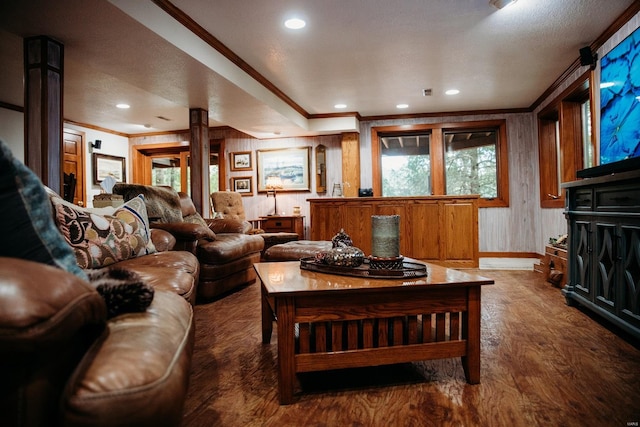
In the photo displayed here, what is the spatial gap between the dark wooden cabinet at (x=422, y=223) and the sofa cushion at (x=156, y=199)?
86.5 inches

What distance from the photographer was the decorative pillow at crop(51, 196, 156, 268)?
1.83 metres

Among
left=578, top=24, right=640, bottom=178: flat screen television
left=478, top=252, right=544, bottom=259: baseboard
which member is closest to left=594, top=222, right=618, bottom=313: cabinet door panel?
left=578, top=24, right=640, bottom=178: flat screen television

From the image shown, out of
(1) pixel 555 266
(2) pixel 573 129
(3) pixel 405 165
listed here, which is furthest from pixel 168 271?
(3) pixel 405 165

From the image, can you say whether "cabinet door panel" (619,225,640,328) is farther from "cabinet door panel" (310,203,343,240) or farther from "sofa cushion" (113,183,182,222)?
"cabinet door panel" (310,203,343,240)

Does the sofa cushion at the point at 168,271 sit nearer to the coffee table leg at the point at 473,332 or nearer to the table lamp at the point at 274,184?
the coffee table leg at the point at 473,332

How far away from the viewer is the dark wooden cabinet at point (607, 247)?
83.7 inches

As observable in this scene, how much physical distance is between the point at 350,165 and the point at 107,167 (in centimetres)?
445

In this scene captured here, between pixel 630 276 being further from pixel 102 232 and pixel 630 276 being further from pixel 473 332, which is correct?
pixel 102 232

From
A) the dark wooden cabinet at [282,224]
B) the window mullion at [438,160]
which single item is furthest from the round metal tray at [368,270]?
the window mullion at [438,160]

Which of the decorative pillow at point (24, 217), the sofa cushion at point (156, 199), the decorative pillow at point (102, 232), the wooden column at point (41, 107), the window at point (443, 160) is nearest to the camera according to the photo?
the decorative pillow at point (24, 217)

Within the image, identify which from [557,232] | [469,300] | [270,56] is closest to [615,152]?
[557,232]

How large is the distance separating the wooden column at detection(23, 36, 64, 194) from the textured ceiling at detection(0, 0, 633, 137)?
0.44 feet

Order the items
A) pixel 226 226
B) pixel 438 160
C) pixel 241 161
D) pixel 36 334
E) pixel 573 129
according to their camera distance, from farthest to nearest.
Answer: pixel 241 161 → pixel 438 160 → pixel 573 129 → pixel 226 226 → pixel 36 334

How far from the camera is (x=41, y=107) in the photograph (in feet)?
9.32
